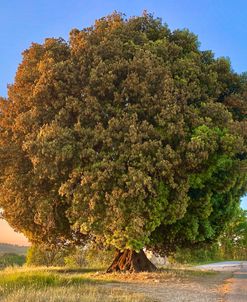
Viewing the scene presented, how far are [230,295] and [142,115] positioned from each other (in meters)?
9.29

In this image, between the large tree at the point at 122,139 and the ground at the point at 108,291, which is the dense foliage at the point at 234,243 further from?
the ground at the point at 108,291

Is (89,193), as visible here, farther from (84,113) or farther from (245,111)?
(245,111)

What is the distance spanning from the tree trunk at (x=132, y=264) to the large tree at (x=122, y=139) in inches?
3.0

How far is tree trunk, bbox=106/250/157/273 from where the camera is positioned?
2598 cm

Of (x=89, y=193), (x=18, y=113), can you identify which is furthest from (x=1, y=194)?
(x=89, y=193)

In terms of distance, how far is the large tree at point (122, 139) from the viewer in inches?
826

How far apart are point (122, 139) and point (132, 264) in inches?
312

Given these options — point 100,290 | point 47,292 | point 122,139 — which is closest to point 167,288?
point 100,290

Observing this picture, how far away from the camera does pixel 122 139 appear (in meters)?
21.6

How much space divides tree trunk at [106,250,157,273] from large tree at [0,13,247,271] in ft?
0.25

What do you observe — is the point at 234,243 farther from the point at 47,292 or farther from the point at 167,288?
the point at 47,292

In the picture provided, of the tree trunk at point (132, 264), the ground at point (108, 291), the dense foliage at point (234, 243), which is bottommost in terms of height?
the ground at point (108, 291)

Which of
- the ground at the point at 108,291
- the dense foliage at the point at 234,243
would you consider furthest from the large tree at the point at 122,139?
the dense foliage at the point at 234,243

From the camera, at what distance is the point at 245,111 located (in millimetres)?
25750
